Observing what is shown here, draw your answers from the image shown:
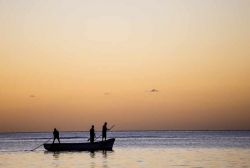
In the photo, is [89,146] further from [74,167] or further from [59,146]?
[74,167]

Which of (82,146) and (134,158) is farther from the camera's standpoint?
(82,146)

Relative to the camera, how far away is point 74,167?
2752cm

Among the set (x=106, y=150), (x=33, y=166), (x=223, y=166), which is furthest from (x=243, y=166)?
(x=106, y=150)

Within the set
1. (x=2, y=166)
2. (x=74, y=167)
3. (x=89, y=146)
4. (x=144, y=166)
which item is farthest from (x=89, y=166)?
(x=89, y=146)

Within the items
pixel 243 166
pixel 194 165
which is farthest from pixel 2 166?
→ pixel 243 166

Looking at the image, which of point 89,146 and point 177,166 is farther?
point 89,146

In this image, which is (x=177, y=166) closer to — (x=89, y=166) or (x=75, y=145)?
(x=89, y=166)

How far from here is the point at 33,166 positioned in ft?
93.8

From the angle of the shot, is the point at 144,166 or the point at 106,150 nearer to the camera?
the point at 144,166

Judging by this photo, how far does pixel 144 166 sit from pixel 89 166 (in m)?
2.77

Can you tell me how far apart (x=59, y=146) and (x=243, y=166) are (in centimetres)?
1971

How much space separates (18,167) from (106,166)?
178 inches

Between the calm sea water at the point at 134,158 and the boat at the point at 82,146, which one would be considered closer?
the calm sea water at the point at 134,158

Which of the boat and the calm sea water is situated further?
the boat
